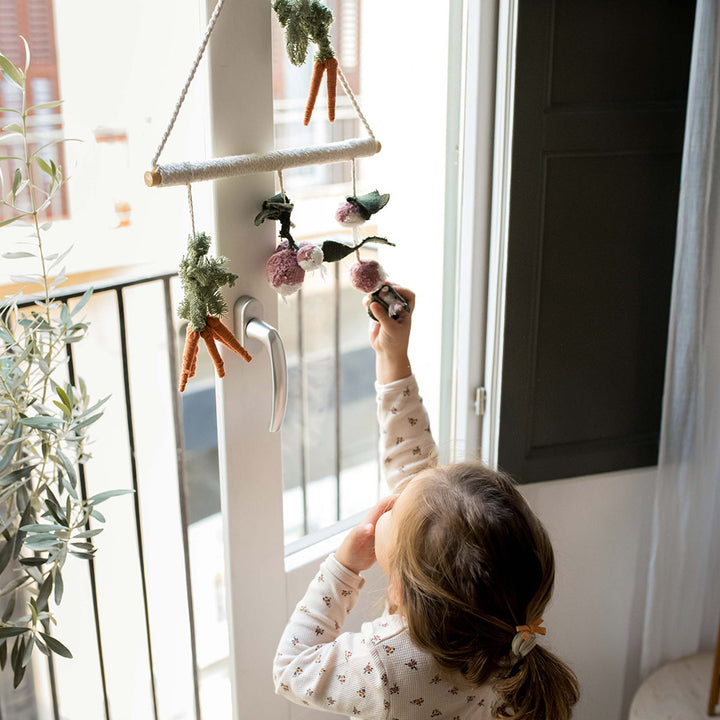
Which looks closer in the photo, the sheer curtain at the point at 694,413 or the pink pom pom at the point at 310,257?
the pink pom pom at the point at 310,257

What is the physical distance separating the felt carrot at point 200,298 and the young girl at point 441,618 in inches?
12.6

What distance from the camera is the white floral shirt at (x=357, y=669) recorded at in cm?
107

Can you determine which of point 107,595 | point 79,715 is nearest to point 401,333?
point 107,595

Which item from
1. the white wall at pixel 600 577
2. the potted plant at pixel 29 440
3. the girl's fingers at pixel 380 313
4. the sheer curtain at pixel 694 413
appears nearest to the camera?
the potted plant at pixel 29 440

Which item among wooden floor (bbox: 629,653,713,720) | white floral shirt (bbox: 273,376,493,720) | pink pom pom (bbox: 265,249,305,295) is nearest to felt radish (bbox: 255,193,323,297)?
pink pom pom (bbox: 265,249,305,295)

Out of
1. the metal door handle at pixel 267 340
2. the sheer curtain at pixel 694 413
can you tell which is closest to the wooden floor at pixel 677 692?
the sheer curtain at pixel 694 413

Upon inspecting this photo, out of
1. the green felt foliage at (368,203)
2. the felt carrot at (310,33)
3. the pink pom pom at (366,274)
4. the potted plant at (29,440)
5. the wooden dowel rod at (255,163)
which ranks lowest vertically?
the potted plant at (29,440)

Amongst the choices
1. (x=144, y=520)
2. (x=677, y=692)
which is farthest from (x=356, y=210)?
(x=144, y=520)

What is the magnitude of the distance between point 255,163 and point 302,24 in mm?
180

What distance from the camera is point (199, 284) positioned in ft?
3.26

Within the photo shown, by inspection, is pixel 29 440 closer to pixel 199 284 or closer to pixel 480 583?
pixel 199 284

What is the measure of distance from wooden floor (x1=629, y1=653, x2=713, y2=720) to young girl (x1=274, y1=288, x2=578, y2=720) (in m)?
0.67

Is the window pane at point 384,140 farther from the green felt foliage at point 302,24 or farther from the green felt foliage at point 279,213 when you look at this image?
the green felt foliage at point 302,24

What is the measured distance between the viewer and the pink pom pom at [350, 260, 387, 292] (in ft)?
3.82
